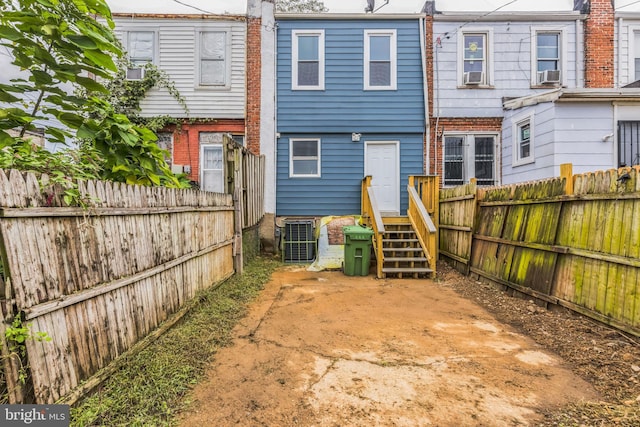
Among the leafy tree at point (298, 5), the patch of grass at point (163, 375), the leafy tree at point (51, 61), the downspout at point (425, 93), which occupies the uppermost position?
the leafy tree at point (298, 5)

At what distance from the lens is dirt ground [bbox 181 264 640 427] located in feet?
8.09

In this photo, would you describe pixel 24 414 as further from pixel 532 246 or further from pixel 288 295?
pixel 532 246

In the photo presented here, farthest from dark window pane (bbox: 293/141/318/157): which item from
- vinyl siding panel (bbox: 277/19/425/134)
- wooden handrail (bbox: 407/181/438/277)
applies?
wooden handrail (bbox: 407/181/438/277)

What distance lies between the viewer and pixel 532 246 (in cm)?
508

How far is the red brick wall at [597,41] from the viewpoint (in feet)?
32.6

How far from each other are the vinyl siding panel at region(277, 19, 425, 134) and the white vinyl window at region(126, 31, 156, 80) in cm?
378

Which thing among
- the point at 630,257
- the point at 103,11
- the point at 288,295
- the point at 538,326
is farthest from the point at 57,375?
the point at 630,257

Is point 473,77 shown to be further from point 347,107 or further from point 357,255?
point 357,255

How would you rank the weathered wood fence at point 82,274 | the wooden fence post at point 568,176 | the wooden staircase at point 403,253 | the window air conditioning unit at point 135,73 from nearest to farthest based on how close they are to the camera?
1. the weathered wood fence at point 82,274
2. the wooden fence post at point 568,176
3. the wooden staircase at point 403,253
4. the window air conditioning unit at point 135,73

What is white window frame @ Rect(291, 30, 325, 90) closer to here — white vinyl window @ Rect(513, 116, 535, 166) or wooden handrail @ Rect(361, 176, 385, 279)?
wooden handrail @ Rect(361, 176, 385, 279)

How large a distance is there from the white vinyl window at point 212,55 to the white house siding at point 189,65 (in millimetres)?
142

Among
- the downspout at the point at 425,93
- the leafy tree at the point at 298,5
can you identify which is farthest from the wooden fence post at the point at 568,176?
the leafy tree at the point at 298,5

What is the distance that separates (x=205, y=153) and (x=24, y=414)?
8.92 m

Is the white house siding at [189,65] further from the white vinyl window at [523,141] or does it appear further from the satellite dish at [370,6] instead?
the white vinyl window at [523,141]
